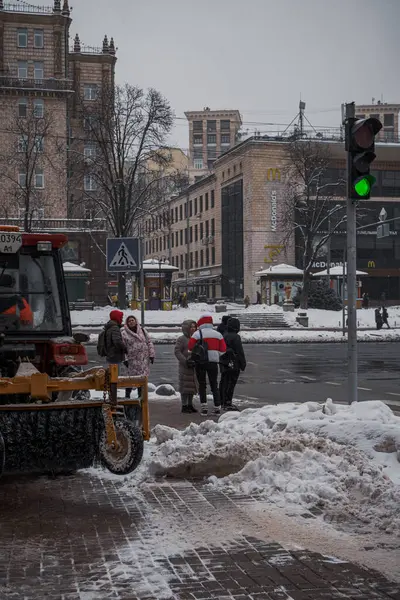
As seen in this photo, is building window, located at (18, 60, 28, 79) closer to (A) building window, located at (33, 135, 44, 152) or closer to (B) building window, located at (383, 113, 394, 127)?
(A) building window, located at (33, 135, 44, 152)

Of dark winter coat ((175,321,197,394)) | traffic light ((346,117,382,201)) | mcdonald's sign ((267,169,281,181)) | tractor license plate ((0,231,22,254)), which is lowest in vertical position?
dark winter coat ((175,321,197,394))

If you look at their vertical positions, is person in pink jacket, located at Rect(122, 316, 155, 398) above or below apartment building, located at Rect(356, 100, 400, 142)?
below

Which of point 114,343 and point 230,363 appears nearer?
point 114,343

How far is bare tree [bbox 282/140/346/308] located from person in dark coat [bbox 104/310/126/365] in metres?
40.9

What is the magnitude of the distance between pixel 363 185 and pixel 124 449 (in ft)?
15.4

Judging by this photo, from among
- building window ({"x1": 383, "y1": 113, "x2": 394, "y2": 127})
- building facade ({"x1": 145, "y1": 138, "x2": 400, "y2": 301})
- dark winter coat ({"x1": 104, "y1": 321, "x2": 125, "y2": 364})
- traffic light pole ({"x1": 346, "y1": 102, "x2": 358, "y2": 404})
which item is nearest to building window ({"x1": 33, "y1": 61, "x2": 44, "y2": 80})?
building facade ({"x1": 145, "y1": 138, "x2": 400, "y2": 301})

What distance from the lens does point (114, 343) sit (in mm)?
13258

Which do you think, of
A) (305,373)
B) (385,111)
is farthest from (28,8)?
(385,111)

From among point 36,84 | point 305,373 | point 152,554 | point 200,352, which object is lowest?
point 305,373

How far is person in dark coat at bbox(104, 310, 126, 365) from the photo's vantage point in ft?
43.5

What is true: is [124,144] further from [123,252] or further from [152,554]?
[152,554]

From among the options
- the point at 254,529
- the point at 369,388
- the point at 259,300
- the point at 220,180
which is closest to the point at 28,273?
the point at 254,529

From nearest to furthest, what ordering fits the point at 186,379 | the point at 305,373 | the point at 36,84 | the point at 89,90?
the point at 186,379 < the point at 305,373 < the point at 36,84 < the point at 89,90

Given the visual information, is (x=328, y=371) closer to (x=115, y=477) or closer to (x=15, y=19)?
(x=115, y=477)
